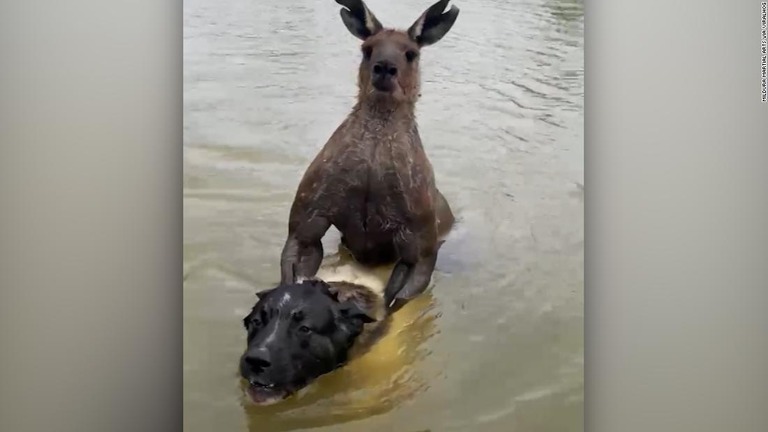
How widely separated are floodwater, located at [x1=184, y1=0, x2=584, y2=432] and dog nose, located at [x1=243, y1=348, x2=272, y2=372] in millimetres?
26

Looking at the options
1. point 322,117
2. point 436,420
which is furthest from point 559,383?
point 322,117

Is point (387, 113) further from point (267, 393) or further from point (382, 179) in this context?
point (267, 393)

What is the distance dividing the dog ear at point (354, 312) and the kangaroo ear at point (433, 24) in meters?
0.51

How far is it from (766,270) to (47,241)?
4.67 ft

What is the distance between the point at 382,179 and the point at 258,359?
0.41 meters

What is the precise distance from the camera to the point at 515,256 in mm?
1436

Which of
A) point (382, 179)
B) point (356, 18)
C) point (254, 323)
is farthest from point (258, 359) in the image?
point (356, 18)

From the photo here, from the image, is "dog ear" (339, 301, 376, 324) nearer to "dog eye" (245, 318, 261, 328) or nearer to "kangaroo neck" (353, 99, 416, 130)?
"dog eye" (245, 318, 261, 328)

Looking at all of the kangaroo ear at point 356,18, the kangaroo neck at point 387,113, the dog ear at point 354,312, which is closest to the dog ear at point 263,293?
the dog ear at point 354,312

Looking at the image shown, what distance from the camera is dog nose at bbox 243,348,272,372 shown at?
1.32 m

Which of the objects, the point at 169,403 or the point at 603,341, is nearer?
the point at 169,403

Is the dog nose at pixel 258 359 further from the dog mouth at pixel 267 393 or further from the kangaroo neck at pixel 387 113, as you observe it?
the kangaroo neck at pixel 387 113

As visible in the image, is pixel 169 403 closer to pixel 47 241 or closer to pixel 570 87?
pixel 47 241

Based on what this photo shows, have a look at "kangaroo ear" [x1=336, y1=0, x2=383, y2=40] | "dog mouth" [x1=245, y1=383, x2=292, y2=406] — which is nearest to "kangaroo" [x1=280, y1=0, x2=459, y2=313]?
"kangaroo ear" [x1=336, y1=0, x2=383, y2=40]
